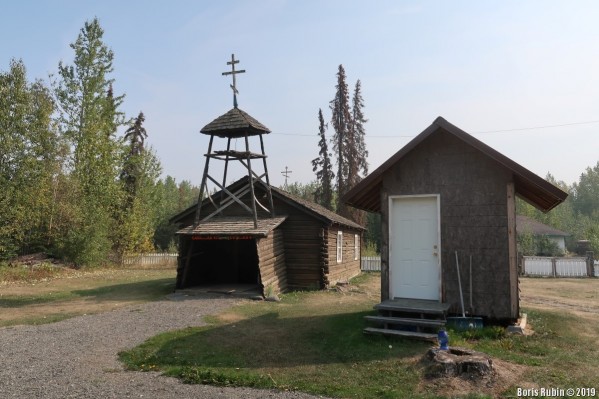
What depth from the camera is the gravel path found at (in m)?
6.11

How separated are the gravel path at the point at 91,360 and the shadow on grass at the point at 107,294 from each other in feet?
11.9

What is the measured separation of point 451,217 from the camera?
988 centimetres

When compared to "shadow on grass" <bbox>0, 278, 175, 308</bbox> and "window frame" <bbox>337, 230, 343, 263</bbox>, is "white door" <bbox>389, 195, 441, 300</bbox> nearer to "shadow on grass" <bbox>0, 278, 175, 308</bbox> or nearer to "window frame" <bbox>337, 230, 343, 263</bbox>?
"shadow on grass" <bbox>0, 278, 175, 308</bbox>

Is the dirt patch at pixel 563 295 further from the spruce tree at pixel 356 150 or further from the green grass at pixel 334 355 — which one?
the spruce tree at pixel 356 150

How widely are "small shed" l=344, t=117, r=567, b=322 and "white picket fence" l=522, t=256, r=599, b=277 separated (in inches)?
650

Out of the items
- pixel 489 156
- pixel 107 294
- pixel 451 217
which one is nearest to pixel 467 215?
pixel 451 217

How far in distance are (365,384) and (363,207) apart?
21.6 feet

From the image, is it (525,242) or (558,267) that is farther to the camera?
(525,242)

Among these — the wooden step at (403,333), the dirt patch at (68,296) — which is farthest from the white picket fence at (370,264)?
the wooden step at (403,333)

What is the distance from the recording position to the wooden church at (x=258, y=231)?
16.9 meters

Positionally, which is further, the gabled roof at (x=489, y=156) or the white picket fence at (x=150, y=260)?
the white picket fence at (x=150, y=260)

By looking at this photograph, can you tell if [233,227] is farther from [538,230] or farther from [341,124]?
[538,230]

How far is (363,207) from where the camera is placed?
12336 millimetres

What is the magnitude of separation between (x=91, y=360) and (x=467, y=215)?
8469 millimetres
